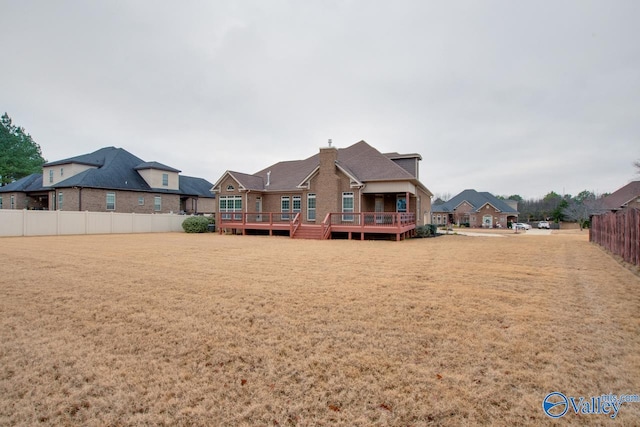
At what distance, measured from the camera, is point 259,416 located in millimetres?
2564

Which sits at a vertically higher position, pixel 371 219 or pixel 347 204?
pixel 347 204

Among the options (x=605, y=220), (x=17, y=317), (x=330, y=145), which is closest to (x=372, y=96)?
(x=330, y=145)

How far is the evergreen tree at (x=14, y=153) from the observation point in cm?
4416

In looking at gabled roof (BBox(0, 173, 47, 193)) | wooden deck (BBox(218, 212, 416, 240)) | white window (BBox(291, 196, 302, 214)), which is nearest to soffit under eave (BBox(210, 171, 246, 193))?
wooden deck (BBox(218, 212, 416, 240))

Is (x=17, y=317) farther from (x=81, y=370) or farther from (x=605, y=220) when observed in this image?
(x=605, y=220)

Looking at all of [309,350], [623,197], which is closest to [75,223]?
[309,350]

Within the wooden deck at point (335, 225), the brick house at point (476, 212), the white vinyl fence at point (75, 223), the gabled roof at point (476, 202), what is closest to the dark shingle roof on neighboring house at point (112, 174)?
the white vinyl fence at point (75, 223)

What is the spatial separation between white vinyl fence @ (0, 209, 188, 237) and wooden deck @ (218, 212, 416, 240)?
7162mm

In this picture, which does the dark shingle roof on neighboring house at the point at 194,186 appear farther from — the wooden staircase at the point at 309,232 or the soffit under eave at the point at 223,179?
the wooden staircase at the point at 309,232

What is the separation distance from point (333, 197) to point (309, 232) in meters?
3.34

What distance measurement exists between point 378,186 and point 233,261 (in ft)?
47.1

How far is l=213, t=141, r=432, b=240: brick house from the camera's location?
21516mm

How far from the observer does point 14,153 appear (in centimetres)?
4547

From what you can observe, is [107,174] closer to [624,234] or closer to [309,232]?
[309,232]
